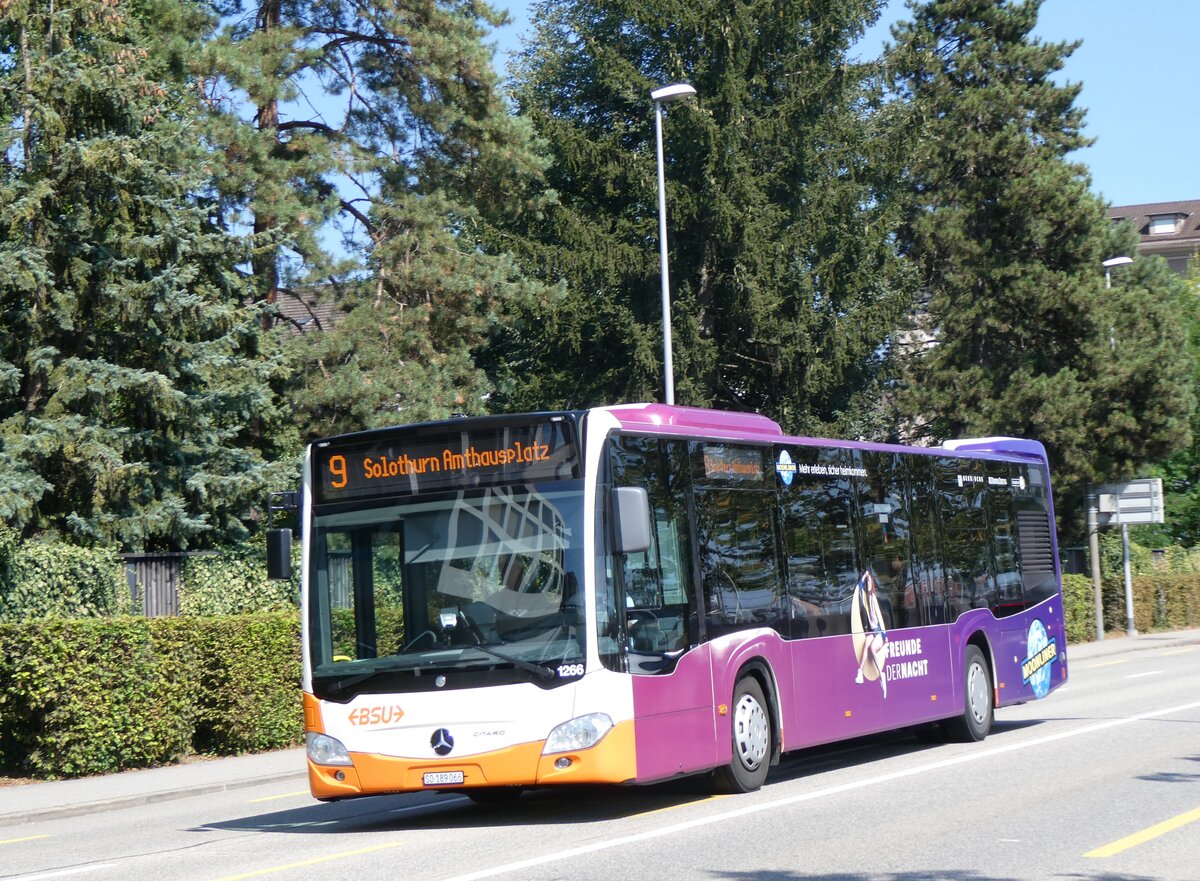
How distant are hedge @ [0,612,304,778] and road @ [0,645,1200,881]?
84.5 inches

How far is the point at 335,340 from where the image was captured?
29.0 meters

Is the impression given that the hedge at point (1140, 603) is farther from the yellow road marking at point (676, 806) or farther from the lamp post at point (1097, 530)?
the yellow road marking at point (676, 806)

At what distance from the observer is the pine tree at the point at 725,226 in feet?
114

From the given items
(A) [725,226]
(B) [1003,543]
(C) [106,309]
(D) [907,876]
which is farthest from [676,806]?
(A) [725,226]

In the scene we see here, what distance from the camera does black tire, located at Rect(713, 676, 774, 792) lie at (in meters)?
12.2

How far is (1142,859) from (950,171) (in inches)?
1473

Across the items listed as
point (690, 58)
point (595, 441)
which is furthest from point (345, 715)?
point (690, 58)

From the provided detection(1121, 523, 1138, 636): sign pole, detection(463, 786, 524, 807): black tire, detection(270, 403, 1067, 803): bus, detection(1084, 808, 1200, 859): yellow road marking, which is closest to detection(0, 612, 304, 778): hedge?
detection(463, 786, 524, 807): black tire

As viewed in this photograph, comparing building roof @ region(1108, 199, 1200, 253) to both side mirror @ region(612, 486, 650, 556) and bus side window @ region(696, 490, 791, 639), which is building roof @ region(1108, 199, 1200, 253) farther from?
side mirror @ region(612, 486, 650, 556)

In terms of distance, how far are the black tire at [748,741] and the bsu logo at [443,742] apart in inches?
93.9

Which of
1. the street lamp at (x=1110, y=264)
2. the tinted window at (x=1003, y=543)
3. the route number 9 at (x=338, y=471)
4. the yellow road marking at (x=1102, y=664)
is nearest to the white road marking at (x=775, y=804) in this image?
the tinted window at (x=1003, y=543)

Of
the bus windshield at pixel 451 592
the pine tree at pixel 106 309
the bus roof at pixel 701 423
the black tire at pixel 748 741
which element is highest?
the pine tree at pixel 106 309

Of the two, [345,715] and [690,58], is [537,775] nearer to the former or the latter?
[345,715]

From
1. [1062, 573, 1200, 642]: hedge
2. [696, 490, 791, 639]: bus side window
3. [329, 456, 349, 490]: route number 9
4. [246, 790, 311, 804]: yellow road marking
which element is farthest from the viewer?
[1062, 573, 1200, 642]: hedge
